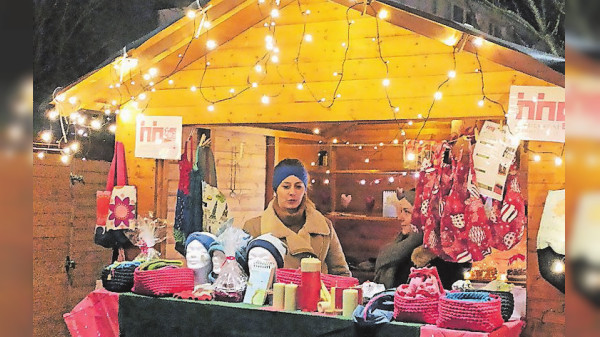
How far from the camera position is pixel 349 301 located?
3.80 m

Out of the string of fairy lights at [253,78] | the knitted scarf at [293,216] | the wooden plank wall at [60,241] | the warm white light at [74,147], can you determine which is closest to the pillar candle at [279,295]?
the knitted scarf at [293,216]

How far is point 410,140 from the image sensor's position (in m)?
6.07

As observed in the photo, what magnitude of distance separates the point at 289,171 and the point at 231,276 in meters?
1.29

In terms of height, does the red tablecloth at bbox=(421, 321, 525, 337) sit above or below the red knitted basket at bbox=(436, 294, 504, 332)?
below

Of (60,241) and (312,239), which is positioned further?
(60,241)

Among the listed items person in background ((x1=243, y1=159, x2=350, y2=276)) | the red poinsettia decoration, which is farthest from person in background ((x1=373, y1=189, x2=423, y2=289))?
the red poinsettia decoration

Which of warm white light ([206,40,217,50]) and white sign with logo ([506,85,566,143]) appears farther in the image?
warm white light ([206,40,217,50])

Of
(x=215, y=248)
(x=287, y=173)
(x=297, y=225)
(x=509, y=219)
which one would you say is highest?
(x=287, y=173)

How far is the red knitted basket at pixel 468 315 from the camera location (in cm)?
346

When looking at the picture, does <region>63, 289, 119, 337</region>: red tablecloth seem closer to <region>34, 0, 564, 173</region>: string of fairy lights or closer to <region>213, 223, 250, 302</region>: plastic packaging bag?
<region>213, 223, 250, 302</region>: plastic packaging bag

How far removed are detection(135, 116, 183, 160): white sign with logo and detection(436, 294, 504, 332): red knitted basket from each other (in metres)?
2.95

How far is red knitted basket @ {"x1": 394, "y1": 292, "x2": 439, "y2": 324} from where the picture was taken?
365cm

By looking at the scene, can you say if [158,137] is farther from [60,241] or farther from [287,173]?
[60,241]

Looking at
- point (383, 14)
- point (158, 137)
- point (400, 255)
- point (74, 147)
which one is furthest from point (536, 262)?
point (74, 147)
